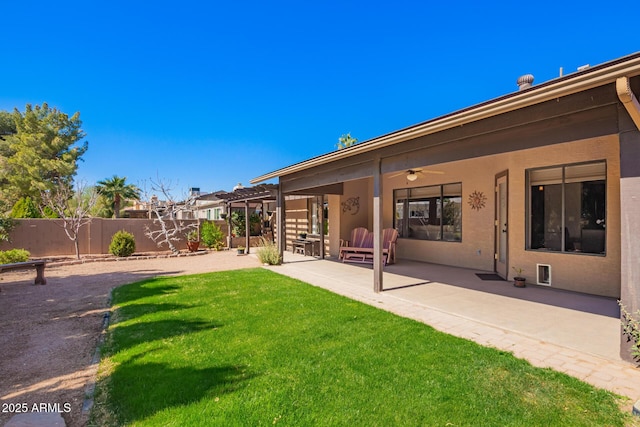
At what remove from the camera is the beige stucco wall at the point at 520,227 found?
5.25 metres

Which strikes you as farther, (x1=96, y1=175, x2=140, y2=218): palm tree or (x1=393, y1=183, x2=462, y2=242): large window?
(x1=96, y1=175, x2=140, y2=218): palm tree

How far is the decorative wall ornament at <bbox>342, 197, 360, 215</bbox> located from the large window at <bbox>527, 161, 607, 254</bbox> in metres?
5.48

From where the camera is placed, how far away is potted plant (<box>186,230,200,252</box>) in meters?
14.0

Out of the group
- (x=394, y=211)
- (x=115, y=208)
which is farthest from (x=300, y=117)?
(x=115, y=208)

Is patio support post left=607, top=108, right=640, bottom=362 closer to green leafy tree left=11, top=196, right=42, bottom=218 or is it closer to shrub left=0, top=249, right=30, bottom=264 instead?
shrub left=0, top=249, right=30, bottom=264

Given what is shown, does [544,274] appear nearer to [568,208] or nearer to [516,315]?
[568,208]

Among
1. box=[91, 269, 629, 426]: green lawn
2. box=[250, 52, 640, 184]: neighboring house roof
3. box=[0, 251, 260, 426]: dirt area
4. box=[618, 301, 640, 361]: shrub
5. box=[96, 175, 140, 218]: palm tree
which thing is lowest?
box=[0, 251, 260, 426]: dirt area

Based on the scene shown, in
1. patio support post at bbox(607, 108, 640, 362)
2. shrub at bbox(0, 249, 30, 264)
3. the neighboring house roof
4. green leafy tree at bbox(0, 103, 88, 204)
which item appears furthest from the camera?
green leafy tree at bbox(0, 103, 88, 204)

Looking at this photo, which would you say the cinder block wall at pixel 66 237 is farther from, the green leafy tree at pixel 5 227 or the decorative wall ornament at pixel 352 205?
the decorative wall ornament at pixel 352 205

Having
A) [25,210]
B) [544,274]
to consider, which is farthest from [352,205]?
[25,210]

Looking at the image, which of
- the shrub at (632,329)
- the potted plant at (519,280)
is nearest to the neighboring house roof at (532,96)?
the shrub at (632,329)

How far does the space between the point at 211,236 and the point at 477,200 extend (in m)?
11.2

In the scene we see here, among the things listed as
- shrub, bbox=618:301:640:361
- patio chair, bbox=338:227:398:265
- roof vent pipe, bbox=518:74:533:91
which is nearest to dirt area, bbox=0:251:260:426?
patio chair, bbox=338:227:398:265

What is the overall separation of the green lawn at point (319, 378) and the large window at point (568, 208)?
12.4 ft
